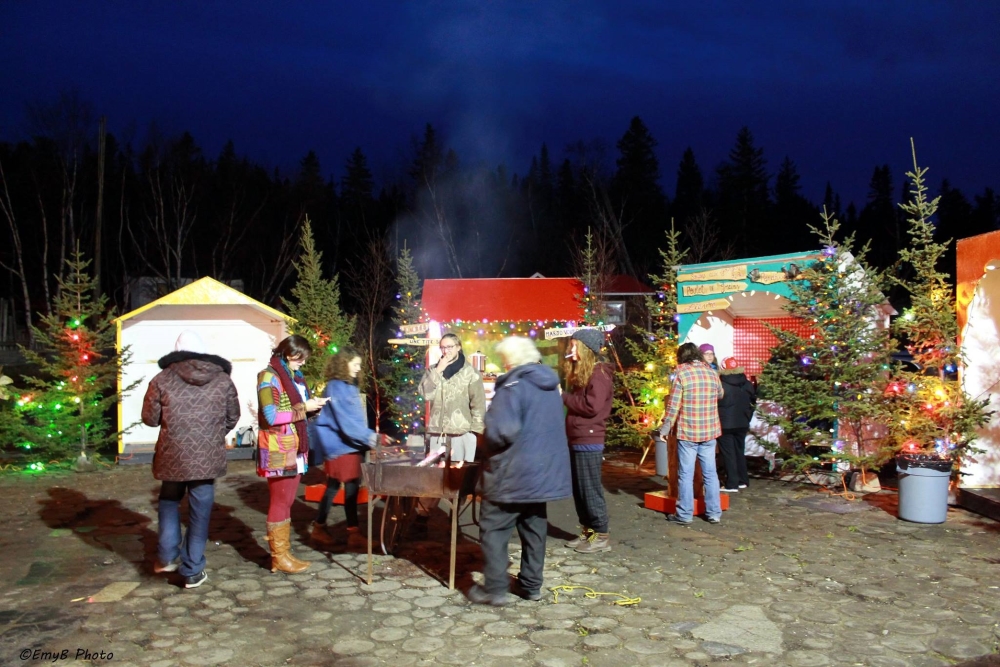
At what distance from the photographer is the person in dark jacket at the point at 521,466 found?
193 inches

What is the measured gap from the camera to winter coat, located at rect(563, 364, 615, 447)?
6309mm

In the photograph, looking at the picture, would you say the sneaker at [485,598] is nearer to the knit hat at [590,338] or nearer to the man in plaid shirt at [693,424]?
the knit hat at [590,338]

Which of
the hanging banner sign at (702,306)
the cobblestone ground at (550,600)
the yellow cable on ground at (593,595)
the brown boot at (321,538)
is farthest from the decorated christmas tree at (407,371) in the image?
the yellow cable on ground at (593,595)

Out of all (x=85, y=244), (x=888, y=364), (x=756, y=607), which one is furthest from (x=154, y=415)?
(x=85, y=244)

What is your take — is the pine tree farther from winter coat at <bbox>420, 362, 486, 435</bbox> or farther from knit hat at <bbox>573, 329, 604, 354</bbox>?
knit hat at <bbox>573, 329, 604, 354</bbox>

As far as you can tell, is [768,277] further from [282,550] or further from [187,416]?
[187,416]

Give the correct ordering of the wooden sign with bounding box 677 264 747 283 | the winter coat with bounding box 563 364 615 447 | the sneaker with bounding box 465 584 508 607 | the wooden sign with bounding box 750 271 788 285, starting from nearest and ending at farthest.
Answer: the sneaker with bounding box 465 584 508 607 < the winter coat with bounding box 563 364 615 447 < the wooden sign with bounding box 750 271 788 285 < the wooden sign with bounding box 677 264 747 283

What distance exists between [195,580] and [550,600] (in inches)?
96.2

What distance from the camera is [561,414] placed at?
16.8 ft

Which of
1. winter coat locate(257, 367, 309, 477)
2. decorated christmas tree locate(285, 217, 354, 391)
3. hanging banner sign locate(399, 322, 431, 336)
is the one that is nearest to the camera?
winter coat locate(257, 367, 309, 477)

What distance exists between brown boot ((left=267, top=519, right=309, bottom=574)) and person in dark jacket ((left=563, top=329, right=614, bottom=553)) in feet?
7.30

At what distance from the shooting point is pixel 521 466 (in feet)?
16.1

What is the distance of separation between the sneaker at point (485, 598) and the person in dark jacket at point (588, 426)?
1.43 meters

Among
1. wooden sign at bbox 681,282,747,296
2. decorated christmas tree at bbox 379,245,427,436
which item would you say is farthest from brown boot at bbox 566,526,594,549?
decorated christmas tree at bbox 379,245,427,436
